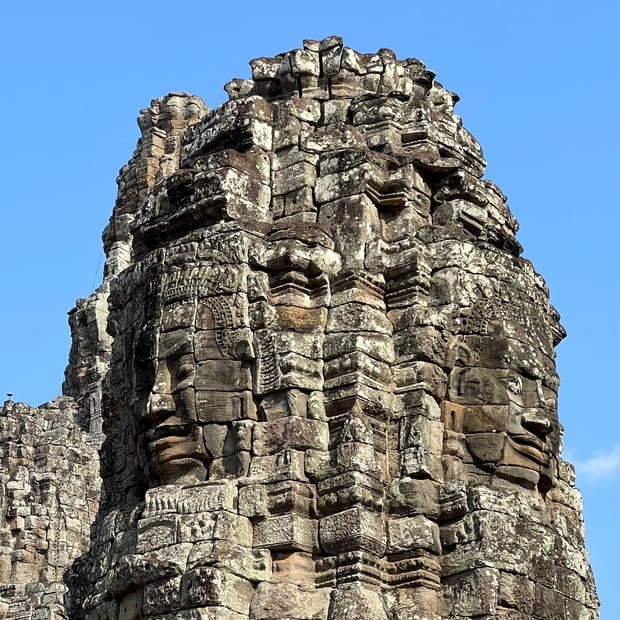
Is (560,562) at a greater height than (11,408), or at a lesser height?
lesser

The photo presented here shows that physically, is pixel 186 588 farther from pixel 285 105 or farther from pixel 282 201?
pixel 285 105

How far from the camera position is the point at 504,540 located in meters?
13.5

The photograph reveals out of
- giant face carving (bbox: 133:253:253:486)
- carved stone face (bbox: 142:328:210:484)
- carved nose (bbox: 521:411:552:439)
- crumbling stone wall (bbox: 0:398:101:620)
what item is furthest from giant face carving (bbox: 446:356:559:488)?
crumbling stone wall (bbox: 0:398:101:620)

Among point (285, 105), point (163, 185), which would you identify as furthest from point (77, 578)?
point (285, 105)

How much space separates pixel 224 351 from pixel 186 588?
215cm

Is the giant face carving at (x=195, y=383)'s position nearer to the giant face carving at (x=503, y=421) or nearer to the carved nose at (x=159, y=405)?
the carved nose at (x=159, y=405)

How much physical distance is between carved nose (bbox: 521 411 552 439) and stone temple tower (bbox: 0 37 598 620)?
0.02 m

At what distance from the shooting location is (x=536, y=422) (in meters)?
14.0

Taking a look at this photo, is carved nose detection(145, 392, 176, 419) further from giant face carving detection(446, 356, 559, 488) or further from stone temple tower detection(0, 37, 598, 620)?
giant face carving detection(446, 356, 559, 488)

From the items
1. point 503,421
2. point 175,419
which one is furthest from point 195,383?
point 503,421

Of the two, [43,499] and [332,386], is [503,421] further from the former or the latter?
[43,499]

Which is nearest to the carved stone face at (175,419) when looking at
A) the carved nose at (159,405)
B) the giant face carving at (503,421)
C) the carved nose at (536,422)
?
the carved nose at (159,405)

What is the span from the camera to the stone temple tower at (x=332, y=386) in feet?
43.8

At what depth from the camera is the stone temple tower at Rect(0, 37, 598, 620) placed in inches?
525
